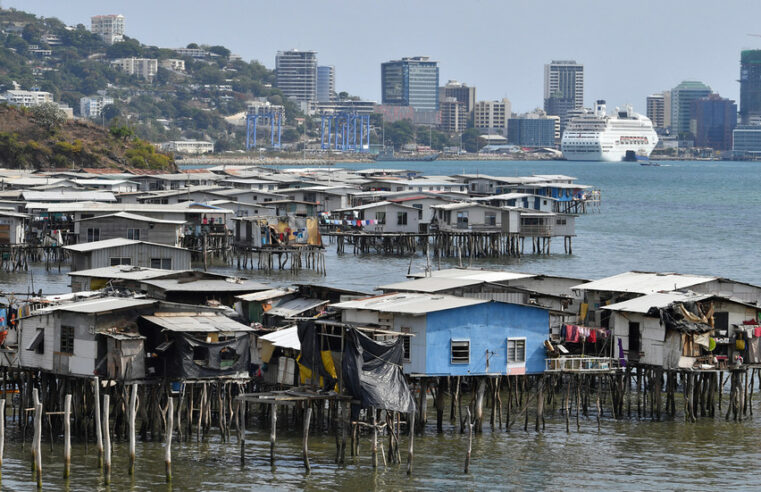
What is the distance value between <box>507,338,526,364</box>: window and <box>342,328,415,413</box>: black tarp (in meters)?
3.83

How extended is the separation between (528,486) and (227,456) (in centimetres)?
701

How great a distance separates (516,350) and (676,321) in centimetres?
457

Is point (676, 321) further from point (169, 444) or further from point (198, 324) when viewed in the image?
point (169, 444)

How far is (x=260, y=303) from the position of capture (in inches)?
1524

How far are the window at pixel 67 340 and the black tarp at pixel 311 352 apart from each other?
18.0 feet

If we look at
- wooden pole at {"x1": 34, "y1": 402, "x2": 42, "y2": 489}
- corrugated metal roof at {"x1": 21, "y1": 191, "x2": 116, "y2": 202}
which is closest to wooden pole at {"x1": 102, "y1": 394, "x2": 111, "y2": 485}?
wooden pole at {"x1": 34, "y1": 402, "x2": 42, "y2": 489}

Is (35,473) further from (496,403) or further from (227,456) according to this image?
(496,403)

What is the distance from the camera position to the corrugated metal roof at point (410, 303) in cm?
3362

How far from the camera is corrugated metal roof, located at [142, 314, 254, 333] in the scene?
32531 millimetres

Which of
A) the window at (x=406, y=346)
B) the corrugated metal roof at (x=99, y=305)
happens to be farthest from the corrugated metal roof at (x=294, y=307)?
the window at (x=406, y=346)

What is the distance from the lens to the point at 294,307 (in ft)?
126

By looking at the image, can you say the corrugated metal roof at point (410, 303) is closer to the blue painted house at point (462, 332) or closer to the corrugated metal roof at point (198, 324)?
the blue painted house at point (462, 332)

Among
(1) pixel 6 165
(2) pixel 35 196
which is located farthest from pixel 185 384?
(1) pixel 6 165

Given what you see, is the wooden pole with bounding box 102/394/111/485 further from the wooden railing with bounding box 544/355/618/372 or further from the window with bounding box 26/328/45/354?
the wooden railing with bounding box 544/355/618/372
